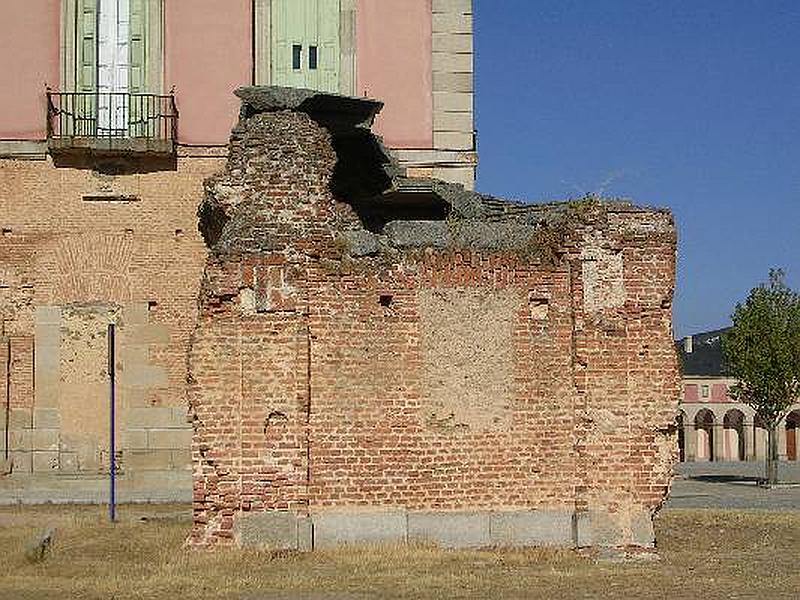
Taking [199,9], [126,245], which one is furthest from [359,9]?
[126,245]

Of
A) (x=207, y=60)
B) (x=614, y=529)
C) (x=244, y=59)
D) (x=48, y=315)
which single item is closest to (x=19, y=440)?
(x=48, y=315)

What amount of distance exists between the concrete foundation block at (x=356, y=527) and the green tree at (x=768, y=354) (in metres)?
20.0

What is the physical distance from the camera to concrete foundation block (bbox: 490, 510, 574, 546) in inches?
467

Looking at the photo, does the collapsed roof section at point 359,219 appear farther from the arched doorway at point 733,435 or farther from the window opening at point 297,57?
the arched doorway at point 733,435

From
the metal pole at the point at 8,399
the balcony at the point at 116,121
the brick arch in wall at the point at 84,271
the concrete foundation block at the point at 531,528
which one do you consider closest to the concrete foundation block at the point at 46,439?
the metal pole at the point at 8,399

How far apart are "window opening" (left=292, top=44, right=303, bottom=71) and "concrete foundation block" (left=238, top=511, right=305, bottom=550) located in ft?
43.8

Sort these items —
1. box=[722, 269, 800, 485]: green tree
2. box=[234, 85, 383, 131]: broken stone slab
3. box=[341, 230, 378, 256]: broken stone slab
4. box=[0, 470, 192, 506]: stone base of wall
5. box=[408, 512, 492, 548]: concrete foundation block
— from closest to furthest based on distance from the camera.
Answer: box=[408, 512, 492, 548]: concrete foundation block
box=[341, 230, 378, 256]: broken stone slab
box=[234, 85, 383, 131]: broken stone slab
box=[0, 470, 192, 506]: stone base of wall
box=[722, 269, 800, 485]: green tree

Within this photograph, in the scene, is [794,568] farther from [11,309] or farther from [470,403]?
[11,309]

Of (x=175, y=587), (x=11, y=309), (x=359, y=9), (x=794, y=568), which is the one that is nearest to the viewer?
(x=175, y=587)

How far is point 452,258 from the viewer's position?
1200 centimetres

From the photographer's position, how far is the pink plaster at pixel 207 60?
75.0ft

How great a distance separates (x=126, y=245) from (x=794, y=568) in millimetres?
14353

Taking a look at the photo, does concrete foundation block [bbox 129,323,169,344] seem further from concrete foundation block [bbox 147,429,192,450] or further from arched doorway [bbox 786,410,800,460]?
arched doorway [bbox 786,410,800,460]

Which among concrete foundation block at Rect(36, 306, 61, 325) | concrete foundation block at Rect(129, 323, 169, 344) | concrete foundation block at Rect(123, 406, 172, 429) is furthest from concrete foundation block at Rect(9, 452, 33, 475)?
concrete foundation block at Rect(129, 323, 169, 344)
